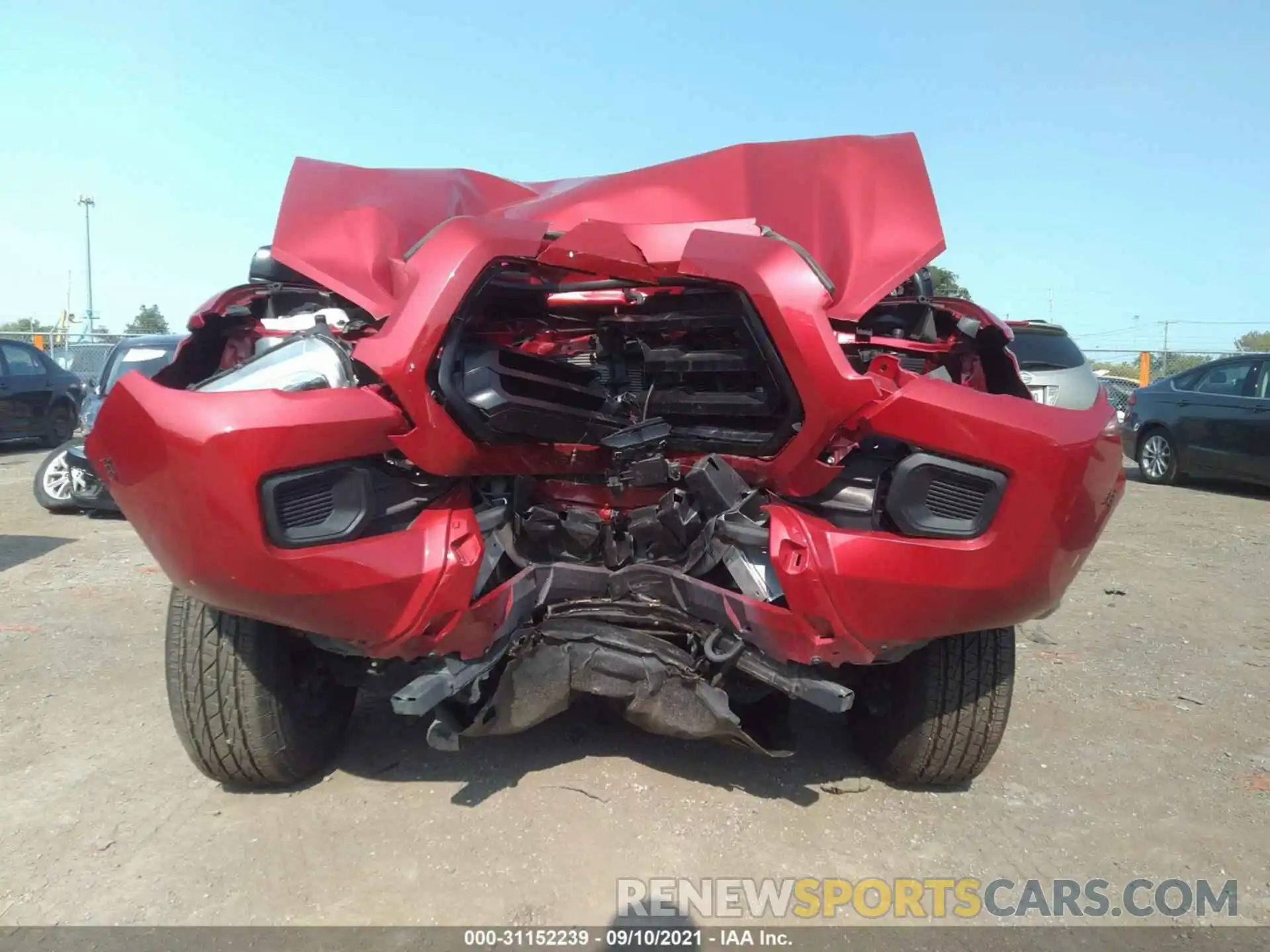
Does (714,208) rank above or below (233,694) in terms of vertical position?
above

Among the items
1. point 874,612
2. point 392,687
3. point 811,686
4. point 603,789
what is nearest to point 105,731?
point 392,687

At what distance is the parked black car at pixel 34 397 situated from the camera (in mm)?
12414

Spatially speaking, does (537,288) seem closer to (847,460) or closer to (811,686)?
(847,460)

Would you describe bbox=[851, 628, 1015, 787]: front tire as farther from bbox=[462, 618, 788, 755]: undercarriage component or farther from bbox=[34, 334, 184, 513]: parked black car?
bbox=[34, 334, 184, 513]: parked black car

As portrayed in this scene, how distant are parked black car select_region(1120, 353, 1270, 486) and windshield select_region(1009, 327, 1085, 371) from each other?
2043 mm

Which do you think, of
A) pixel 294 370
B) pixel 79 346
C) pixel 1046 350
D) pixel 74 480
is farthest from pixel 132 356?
pixel 79 346

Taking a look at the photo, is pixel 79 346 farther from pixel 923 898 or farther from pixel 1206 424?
pixel 923 898

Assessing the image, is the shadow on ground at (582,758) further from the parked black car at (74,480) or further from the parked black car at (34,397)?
the parked black car at (34,397)

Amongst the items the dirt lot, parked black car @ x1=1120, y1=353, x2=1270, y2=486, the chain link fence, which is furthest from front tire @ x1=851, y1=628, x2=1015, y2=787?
the chain link fence

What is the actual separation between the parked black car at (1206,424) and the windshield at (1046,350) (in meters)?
2.04

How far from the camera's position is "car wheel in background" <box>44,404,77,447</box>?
13070 mm

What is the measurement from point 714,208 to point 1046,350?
519cm

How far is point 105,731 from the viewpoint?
328 centimetres

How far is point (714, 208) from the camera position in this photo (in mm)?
2691
